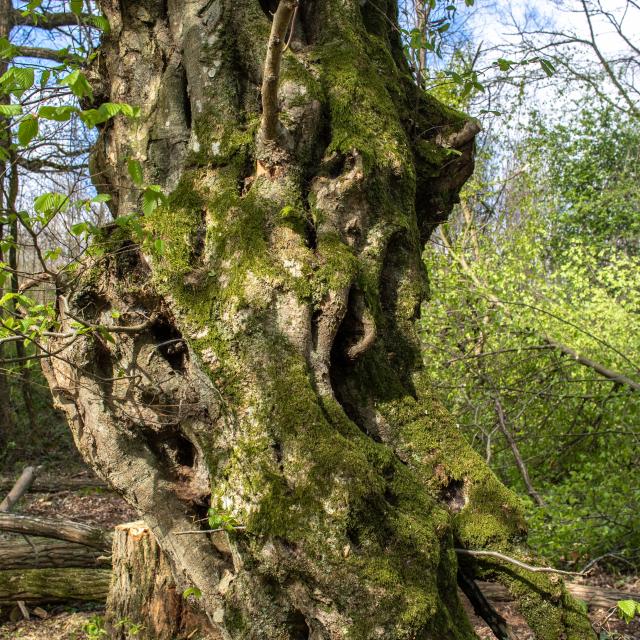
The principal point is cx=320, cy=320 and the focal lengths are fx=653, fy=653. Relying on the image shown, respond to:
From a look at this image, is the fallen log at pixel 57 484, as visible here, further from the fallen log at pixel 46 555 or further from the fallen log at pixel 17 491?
the fallen log at pixel 46 555

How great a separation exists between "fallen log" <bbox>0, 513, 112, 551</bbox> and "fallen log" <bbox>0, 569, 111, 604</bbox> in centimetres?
25

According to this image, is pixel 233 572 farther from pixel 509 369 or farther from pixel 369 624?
pixel 509 369

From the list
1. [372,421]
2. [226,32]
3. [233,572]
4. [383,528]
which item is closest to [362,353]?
[372,421]

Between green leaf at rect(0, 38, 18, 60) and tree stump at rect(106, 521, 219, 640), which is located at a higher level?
green leaf at rect(0, 38, 18, 60)

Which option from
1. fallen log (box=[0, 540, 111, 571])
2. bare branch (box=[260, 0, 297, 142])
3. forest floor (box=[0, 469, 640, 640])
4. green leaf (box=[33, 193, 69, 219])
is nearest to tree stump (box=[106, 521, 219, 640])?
forest floor (box=[0, 469, 640, 640])

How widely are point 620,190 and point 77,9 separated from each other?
16254 millimetres

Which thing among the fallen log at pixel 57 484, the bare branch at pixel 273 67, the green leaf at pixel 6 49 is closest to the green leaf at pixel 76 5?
the green leaf at pixel 6 49

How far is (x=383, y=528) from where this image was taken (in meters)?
2.67

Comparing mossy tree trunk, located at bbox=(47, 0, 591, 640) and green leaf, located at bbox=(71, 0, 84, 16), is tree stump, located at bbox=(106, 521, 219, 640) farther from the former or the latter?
green leaf, located at bbox=(71, 0, 84, 16)

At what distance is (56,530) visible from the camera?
18.7 feet

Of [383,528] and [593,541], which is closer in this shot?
[383,528]

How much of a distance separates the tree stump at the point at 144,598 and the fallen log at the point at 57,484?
22.1ft

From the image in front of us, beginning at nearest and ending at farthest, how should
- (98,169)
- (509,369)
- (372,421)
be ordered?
(372,421), (98,169), (509,369)

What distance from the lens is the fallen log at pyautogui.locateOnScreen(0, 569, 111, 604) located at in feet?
17.8
